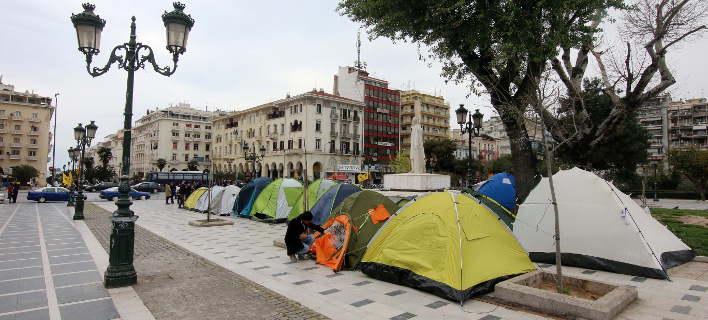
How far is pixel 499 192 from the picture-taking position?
17219mm

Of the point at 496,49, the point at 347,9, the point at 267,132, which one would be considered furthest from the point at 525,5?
the point at 267,132

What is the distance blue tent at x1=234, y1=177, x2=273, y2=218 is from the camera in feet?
61.9

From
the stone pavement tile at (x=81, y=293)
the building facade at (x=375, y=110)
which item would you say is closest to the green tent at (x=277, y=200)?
the stone pavement tile at (x=81, y=293)

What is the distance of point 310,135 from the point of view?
5750cm

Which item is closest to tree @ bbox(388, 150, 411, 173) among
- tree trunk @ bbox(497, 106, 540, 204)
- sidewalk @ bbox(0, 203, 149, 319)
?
tree trunk @ bbox(497, 106, 540, 204)

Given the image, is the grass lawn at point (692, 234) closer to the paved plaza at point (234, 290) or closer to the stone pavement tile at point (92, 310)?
the paved plaza at point (234, 290)

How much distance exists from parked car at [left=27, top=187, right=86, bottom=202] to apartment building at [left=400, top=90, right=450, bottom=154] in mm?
52586

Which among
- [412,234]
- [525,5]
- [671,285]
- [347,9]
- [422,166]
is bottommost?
[671,285]

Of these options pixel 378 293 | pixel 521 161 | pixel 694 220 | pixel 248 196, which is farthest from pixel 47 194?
pixel 694 220

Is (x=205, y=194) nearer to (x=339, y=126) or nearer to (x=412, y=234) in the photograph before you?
(x=412, y=234)

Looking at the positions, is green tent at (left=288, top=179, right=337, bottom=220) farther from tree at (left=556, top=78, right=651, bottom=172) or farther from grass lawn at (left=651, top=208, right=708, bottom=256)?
tree at (left=556, top=78, right=651, bottom=172)

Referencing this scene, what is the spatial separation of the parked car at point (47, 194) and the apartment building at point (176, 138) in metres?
50.7

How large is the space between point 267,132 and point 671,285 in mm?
61596

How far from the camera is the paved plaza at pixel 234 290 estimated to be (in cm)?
553
